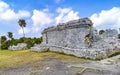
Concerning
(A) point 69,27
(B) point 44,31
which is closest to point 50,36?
(B) point 44,31

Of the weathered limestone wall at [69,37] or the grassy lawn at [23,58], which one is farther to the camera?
the weathered limestone wall at [69,37]

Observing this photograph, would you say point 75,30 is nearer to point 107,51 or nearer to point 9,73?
point 107,51

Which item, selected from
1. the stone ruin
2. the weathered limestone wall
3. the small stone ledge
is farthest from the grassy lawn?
the weathered limestone wall

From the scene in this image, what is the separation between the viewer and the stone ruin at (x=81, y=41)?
18.8 metres

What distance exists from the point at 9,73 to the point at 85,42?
377 inches

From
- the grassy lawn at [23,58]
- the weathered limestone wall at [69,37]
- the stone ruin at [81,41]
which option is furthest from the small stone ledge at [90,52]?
the weathered limestone wall at [69,37]

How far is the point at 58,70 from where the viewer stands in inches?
540

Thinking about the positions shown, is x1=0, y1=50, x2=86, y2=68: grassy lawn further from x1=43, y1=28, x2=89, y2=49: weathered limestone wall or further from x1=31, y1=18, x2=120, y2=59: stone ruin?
x1=43, y1=28, x2=89, y2=49: weathered limestone wall

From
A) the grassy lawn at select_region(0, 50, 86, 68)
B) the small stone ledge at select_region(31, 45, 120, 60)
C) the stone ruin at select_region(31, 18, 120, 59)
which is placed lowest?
the grassy lawn at select_region(0, 50, 86, 68)

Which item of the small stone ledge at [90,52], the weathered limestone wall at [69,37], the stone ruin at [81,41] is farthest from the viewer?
the weathered limestone wall at [69,37]

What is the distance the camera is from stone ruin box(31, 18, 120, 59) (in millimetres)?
18803

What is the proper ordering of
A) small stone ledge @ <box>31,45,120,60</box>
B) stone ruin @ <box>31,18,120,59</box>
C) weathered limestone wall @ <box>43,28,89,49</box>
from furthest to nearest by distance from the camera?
weathered limestone wall @ <box>43,28,89,49</box>
stone ruin @ <box>31,18,120,59</box>
small stone ledge @ <box>31,45,120,60</box>

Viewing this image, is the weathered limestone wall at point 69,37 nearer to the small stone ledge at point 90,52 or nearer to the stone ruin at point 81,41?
the stone ruin at point 81,41

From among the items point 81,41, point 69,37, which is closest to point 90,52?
point 81,41
